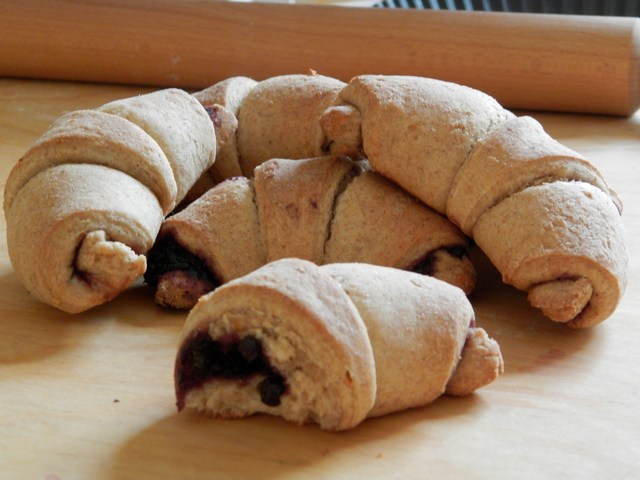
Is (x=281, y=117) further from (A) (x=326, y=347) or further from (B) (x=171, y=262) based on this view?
(A) (x=326, y=347)

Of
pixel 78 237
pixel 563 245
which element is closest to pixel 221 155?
pixel 78 237

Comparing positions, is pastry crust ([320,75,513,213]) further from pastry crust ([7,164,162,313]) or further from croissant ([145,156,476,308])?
pastry crust ([7,164,162,313])

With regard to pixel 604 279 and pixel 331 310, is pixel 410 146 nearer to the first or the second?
pixel 604 279

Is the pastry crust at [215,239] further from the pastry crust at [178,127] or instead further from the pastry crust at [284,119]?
the pastry crust at [284,119]

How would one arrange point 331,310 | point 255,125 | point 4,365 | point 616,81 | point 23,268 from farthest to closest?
point 616,81, point 255,125, point 23,268, point 4,365, point 331,310

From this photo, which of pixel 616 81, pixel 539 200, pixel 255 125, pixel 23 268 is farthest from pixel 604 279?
pixel 616 81

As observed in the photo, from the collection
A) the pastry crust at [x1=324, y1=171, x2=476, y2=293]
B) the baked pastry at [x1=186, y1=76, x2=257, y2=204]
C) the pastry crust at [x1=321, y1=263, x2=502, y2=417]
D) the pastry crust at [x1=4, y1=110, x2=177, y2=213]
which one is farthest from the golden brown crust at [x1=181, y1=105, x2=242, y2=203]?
the pastry crust at [x1=321, y1=263, x2=502, y2=417]

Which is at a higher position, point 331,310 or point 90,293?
point 331,310
